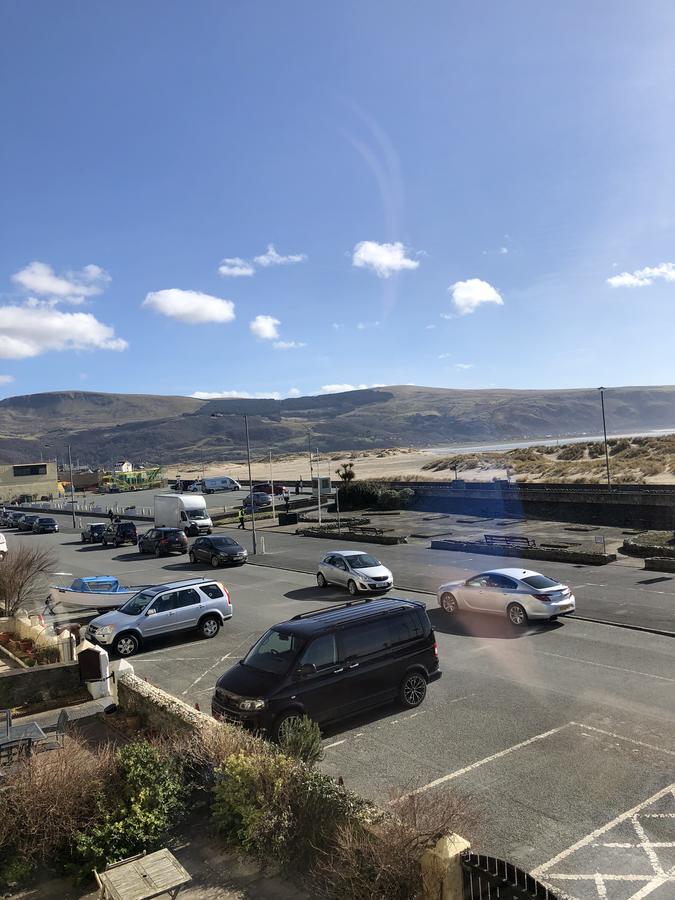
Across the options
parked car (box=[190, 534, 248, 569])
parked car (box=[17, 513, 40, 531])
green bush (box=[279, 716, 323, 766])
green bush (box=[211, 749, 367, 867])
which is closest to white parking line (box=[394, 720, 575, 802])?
green bush (box=[279, 716, 323, 766])

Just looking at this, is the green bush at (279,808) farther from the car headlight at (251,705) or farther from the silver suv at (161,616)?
the silver suv at (161,616)

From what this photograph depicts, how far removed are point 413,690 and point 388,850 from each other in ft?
20.6

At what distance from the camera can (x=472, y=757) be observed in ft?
31.3

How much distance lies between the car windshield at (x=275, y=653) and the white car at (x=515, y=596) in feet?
28.0

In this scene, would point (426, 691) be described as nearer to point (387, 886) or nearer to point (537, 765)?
point (537, 765)

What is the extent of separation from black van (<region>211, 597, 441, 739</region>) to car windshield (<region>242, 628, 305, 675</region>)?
18 mm

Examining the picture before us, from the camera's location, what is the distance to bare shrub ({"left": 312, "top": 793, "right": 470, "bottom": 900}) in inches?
211

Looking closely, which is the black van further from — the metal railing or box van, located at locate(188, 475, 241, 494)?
box van, located at locate(188, 475, 241, 494)

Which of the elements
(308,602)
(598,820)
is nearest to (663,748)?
(598,820)

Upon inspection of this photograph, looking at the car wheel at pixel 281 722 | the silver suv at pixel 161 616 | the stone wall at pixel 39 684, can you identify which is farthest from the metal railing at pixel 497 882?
the silver suv at pixel 161 616

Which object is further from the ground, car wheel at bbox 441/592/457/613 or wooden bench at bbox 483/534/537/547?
car wheel at bbox 441/592/457/613

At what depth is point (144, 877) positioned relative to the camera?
6.11 metres

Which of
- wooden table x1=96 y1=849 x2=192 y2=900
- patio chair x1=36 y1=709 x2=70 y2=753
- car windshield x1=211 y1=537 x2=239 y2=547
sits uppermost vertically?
patio chair x1=36 y1=709 x2=70 y2=753

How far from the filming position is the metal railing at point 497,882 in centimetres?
495
